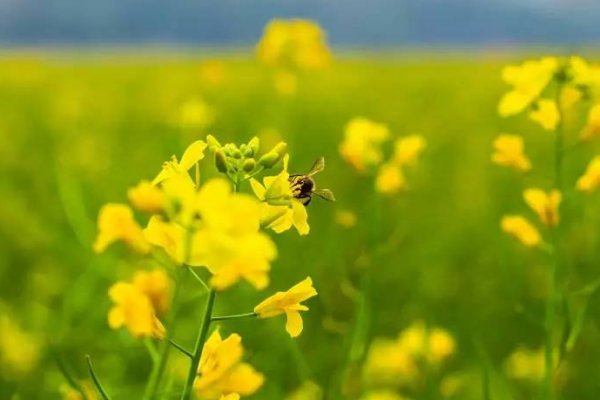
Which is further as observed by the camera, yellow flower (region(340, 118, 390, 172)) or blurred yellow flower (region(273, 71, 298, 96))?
blurred yellow flower (region(273, 71, 298, 96))

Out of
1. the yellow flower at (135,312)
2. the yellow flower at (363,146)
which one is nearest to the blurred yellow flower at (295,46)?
the yellow flower at (363,146)

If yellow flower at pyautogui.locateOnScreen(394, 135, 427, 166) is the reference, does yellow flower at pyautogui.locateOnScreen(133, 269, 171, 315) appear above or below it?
above

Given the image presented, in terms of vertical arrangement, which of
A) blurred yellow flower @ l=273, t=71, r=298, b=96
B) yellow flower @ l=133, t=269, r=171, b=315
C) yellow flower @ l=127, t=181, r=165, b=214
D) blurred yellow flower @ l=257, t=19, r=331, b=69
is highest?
yellow flower @ l=127, t=181, r=165, b=214

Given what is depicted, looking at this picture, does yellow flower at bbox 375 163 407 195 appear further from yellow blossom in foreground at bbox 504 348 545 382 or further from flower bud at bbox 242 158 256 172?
flower bud at bbox 242 158 256 172

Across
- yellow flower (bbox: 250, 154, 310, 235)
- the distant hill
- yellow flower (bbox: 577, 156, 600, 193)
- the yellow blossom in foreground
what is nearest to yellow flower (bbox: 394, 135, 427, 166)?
yellow flower (bbox: 577, 156, 600, 193)

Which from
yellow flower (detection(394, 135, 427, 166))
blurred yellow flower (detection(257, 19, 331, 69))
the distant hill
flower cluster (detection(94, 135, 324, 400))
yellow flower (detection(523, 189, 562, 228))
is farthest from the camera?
the distant hill

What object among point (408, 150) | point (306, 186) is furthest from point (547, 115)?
point (306, 186)

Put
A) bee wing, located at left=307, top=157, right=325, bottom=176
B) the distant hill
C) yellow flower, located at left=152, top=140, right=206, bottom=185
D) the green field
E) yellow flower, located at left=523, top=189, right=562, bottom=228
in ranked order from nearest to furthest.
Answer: yellow flower, located at left=152, top=140, right=206, bottom=185, bee wing, located at left=307, top=157, right=325, bottom=176, yellow flower, located at left=523, top=189, right=562, bottom=228, the green field, the distant hill
